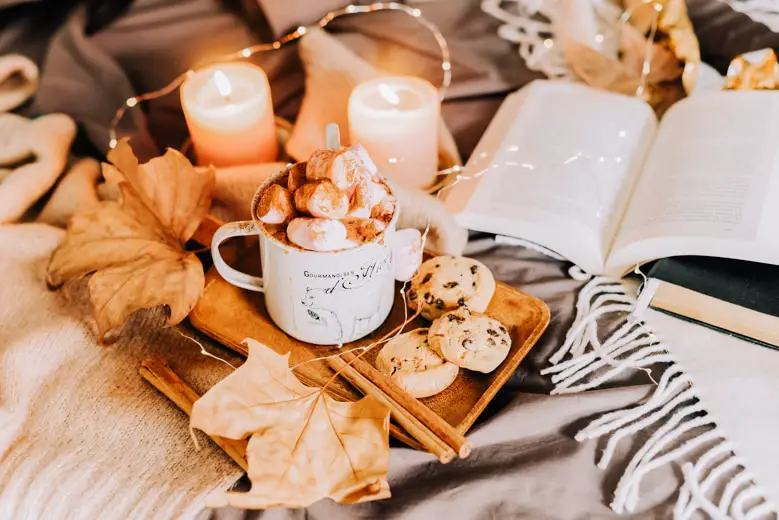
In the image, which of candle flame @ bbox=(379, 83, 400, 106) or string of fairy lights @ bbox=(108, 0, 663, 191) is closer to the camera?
candle flame @ bbox=(379, 83, 400, 106)

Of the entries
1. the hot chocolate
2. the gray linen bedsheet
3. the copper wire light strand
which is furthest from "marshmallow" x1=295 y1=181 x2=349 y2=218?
the copper wire light strand

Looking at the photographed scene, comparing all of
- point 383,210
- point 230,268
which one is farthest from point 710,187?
point 230,268

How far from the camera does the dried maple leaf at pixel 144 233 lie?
2.10 feet

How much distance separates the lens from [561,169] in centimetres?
82

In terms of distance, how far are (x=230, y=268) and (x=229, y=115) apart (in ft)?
0.86

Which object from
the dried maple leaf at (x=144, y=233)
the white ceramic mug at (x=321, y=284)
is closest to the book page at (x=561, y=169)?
the white ceramic mug at (x=321, y=284)

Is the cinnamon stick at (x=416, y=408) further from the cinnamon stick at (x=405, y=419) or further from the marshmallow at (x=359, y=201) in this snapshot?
the marshmallow at (x=359, y=201)

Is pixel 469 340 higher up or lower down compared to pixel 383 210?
lower down

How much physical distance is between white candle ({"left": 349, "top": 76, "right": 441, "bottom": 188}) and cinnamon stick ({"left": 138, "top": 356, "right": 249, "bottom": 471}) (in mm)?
363

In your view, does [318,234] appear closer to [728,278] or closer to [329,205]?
[329,205]

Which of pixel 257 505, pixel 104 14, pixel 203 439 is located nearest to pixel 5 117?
pixel 104 14

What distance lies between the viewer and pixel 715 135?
0.80 metres

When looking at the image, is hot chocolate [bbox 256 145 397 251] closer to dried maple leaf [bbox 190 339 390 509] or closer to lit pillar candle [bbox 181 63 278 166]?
dried maple leaf [bbox 190 339 390 509]

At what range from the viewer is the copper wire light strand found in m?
0.94
